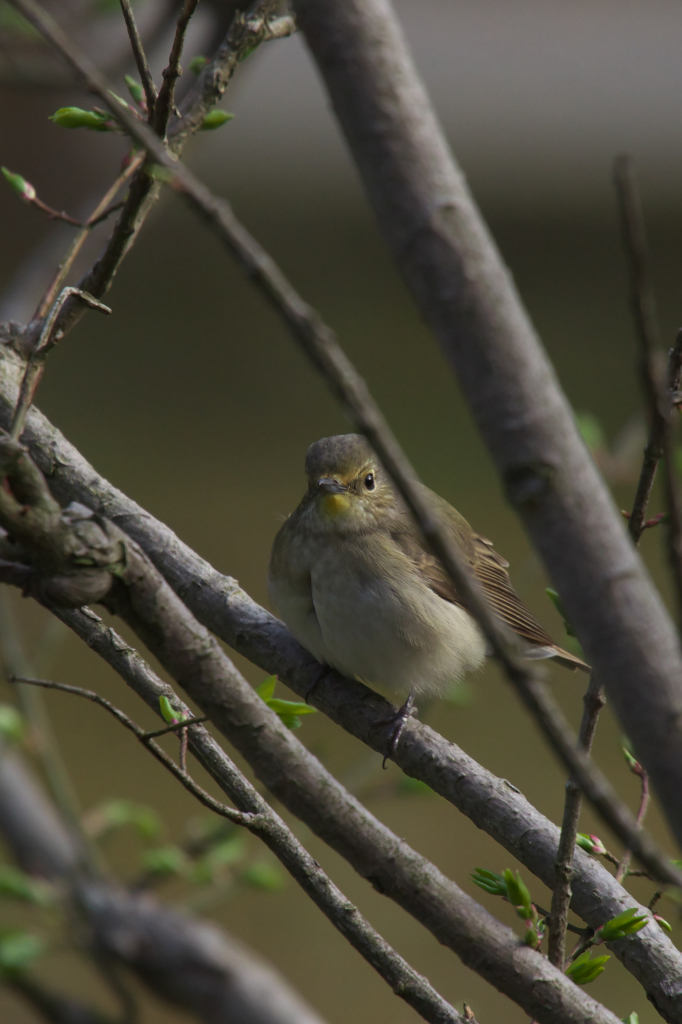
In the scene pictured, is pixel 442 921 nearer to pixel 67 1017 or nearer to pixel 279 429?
pixel 67 1017

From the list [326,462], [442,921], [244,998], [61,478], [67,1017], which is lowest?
[67,1017]

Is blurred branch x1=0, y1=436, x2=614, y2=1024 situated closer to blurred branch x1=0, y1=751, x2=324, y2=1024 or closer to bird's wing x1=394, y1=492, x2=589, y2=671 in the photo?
bird's wing x1=394, y1=492, x2=589, y2=671

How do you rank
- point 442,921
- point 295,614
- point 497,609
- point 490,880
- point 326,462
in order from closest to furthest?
point 442,921, point 490,880, point 295,614, point 326,462, point 497,609

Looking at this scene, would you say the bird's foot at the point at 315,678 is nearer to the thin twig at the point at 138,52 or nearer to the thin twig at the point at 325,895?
the thin twig at the point at 325,895

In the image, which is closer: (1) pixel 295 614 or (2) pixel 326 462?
(1) pixel 295 614

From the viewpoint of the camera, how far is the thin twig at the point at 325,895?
4.14 feet

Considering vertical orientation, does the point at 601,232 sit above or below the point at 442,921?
above

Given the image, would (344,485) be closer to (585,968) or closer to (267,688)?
(267,688)

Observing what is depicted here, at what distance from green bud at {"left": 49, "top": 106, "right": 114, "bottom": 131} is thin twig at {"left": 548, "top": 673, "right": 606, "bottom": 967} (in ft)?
4.11

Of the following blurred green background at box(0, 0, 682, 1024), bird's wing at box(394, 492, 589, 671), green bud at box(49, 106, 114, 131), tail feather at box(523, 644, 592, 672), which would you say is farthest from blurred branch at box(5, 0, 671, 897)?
blurred green background at box(0, 0, 682, 1024)

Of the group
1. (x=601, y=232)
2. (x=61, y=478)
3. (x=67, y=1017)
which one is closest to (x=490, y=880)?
(x=61, y=478)

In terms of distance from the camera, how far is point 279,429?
5184mm

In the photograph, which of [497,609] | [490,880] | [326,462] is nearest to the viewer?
[490,880]

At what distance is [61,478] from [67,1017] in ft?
7.32
